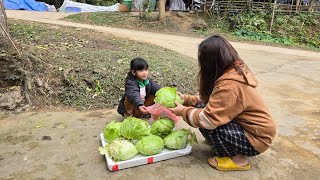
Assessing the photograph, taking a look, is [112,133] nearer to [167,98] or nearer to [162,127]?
[162,127]

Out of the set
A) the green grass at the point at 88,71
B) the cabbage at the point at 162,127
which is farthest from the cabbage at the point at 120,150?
the green grass at the point at 88,71

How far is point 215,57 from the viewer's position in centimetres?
244

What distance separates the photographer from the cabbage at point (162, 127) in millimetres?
2898

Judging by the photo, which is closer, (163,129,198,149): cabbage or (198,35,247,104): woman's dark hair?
(198,35,247,104): woman's dark hair

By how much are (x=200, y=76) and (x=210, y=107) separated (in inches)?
13.6

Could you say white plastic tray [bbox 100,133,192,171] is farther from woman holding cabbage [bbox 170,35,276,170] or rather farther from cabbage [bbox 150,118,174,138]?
woman holding cabbage [bbox 170,35,276,170]

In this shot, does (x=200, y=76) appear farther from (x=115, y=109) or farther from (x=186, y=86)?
(x=186, y=86)

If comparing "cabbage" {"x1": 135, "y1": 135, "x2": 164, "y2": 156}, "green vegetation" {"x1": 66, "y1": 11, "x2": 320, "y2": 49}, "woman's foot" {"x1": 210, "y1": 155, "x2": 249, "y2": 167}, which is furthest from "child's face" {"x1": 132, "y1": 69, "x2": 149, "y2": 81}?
"green vegetation" {"x1": 66, "y1": 11, "x2": 320, "y2": 49}

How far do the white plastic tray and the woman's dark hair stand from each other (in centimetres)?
75

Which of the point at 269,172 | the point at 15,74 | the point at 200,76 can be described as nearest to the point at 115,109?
the point at 15,74

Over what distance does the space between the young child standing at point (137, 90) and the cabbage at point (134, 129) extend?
38 centimetres

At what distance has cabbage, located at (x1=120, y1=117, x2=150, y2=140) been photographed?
2801 mm

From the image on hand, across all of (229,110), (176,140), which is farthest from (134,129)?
(229,110)

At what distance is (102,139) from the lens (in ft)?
10.0
